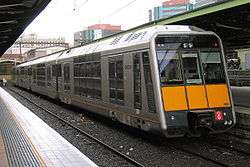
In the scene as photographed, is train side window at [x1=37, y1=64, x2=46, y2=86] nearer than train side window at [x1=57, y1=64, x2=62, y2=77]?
No

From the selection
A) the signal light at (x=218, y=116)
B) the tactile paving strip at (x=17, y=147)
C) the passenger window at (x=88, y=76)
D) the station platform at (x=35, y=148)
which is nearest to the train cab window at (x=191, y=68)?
the signal light at (x=218, y=116)

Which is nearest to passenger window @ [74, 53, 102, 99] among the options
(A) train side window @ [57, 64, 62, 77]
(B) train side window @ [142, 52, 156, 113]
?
(A) train side window @ [57, 64, 62, 77]

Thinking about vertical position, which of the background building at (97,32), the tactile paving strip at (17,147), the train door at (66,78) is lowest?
the tactile paving strip at (17,147)

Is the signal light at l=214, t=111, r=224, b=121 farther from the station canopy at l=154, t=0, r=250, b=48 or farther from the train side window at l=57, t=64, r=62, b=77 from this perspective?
the train side window at l=57, t=64, r=62, b=77

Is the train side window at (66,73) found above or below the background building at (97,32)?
below

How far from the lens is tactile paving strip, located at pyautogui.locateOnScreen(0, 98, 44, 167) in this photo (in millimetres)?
8992

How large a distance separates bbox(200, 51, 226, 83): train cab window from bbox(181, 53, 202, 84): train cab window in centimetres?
17

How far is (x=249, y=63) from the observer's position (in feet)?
152

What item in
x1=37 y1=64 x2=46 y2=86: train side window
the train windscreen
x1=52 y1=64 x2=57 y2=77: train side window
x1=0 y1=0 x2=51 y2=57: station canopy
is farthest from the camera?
x1=37 y1=64 x2=46 y2=86: train side window

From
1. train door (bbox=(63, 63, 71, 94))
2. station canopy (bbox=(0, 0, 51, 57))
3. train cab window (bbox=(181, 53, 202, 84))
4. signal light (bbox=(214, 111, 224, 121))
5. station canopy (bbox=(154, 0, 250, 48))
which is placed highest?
station canopy (bbox=(0, 0, 51, 57))

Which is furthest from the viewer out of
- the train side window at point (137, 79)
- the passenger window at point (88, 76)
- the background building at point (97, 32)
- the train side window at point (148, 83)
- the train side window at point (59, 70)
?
the background building at point (97, 32)

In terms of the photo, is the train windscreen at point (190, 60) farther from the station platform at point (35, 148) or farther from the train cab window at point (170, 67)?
the station platform at point (35, 148)

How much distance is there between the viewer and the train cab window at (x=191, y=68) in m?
11.1

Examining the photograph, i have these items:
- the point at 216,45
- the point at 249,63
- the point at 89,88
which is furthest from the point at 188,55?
the point at 249,63
